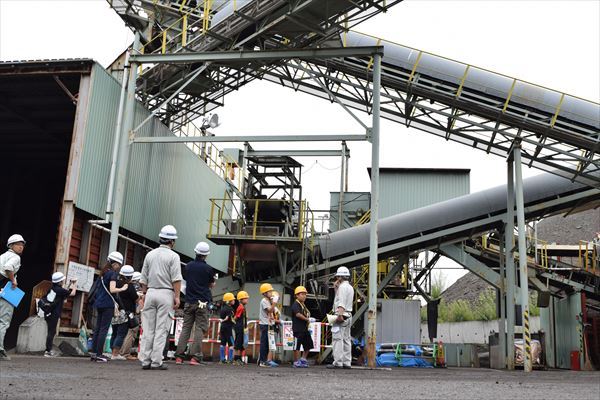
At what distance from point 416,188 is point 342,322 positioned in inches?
642

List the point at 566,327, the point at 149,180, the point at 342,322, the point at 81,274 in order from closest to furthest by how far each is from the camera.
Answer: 1. the point at 342,322
2. the point at 81,274
3. the point at 149,180
4. the point at 566,327

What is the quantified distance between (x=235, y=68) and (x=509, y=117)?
26.8 ft

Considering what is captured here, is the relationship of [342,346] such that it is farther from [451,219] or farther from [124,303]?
[451,219]

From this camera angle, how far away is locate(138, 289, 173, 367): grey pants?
804cm

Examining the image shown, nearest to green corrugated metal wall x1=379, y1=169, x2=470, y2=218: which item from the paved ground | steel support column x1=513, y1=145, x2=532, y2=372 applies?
steel support column x1=513, y1=145, x2=532, y2=372

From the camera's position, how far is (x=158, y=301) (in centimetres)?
809

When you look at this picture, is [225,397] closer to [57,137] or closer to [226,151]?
[57,137]

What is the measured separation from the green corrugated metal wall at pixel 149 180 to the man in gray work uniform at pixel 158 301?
830 cm

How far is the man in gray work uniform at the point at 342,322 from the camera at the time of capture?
11.5 metres

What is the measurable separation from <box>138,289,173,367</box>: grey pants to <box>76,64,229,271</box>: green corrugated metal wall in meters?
8.36

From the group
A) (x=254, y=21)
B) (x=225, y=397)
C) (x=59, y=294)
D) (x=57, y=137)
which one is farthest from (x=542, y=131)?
(x=57, y=137)

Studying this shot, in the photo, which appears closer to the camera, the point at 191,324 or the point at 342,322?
the point at 191,324

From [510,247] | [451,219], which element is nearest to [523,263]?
[510,247]

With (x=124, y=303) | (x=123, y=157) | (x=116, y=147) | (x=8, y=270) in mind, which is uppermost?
(x=116, y=147)
